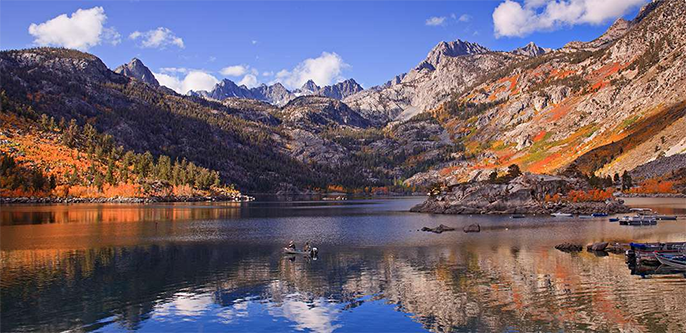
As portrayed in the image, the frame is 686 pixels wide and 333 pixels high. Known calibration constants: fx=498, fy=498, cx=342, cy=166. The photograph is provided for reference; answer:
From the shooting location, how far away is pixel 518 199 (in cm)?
16125

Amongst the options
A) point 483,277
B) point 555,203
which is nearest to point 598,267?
point 483,277

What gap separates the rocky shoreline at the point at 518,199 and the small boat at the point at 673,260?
96236 mm

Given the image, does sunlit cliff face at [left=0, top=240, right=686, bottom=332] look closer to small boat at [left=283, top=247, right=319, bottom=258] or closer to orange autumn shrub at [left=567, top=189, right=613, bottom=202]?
small boat at [left=283, top=247, right=319, bottom=258]

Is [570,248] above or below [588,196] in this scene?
below

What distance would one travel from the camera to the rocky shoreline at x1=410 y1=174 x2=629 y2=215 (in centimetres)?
15512

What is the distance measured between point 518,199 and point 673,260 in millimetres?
106587

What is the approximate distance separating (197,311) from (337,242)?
48.8 metres

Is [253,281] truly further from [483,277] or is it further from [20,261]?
[20,261]

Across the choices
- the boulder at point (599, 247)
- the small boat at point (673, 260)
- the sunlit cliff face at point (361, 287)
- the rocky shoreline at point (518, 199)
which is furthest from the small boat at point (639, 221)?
the small boat at point (673, 260)

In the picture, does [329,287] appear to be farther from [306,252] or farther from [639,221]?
[639,221]

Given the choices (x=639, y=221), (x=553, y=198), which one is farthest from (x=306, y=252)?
(x=553, y=198)

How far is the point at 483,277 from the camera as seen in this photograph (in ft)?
174

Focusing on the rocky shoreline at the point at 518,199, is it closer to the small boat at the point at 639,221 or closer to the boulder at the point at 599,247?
the small boat at the point at 639,221

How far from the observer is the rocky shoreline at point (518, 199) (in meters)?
155
